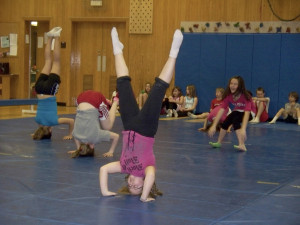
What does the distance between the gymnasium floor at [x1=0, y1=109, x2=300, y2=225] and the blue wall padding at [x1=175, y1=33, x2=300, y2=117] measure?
4.91 metres

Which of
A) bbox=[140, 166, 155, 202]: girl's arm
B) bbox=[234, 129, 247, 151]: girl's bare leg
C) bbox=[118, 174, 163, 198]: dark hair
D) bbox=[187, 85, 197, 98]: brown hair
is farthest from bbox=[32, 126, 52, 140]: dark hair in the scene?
bbox=[187, 85, 197, 98]: brown hair

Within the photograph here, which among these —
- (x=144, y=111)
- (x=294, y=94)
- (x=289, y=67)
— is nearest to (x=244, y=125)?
(x=144, y=111)

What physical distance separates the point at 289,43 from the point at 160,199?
9938 mm

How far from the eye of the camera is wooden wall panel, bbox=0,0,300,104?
47.5 feet

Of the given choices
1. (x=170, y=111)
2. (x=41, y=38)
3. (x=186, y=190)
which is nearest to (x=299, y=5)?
(x=170, y=111)

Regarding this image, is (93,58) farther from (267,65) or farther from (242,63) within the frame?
(267,65)

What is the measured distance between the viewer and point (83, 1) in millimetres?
16719

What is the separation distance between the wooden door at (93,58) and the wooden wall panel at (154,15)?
31cm

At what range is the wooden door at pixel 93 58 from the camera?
16.7 metres

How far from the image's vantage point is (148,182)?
16.0ft

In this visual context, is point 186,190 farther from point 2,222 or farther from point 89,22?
point 89,22

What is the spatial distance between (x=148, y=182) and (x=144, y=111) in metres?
0.75

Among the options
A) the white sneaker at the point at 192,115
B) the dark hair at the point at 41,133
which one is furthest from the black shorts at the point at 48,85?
the white sneaker at the point at 192,115

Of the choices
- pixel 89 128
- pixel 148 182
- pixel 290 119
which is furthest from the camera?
pixel 290 119
